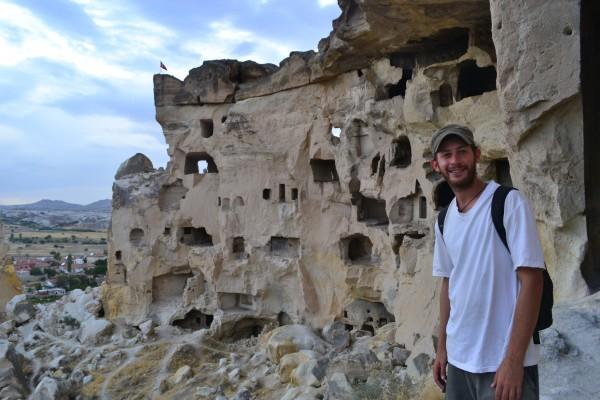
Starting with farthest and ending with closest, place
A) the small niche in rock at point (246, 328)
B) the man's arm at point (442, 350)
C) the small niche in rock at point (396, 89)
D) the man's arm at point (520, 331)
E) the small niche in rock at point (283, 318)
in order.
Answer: the small niche in rock at point (246, 328) < the small niche in rock at point (283, 318) < the small niche in rock at point (396, 89) < the man's arm at point (442, 350) < the man's arm at point (520, 331)

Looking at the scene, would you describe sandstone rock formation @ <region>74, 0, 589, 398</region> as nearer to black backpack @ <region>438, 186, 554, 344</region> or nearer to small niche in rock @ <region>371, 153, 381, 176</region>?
small niche in rock @ <region>371, 153, 381, 176</region>

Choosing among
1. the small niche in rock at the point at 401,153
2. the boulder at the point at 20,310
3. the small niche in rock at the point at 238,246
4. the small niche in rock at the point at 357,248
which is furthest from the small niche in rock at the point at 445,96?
the boulder at the point at 20,310

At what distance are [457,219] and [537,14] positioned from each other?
2.42 m

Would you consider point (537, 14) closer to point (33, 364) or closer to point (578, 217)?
point (578, 217)

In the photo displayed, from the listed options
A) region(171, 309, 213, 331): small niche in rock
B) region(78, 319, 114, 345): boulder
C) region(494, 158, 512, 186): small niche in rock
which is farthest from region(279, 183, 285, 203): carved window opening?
region(494, 158, 512, 186): small niche in rock

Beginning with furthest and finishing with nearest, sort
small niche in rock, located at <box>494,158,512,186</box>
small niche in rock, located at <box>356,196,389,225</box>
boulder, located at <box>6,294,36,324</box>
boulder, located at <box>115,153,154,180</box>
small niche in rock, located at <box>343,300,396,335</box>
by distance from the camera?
boulder, located at <box>115,153,154,180</box>, boulder, located at <box>6,294,36,324</box>, small niche in rock, located at <box>356,196,389,225</box>, small niche in rock, located at <box>343,300,396,335</box>, small niche in rock, located at <box>494,158,512,186</box>

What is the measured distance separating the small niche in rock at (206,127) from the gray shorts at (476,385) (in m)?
12.9

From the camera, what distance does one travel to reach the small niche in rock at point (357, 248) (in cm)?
1139

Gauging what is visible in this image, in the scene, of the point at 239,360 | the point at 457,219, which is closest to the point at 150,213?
the point at 239,360

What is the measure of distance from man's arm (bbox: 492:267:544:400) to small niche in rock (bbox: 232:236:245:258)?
462 inches

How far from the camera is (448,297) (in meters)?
1.97

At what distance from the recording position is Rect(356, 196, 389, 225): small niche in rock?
11.1 metres

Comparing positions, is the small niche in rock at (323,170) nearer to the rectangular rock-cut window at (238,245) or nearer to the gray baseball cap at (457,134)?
the rectangular rock-cut window at (238,245)

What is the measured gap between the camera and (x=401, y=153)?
9.96 meters
